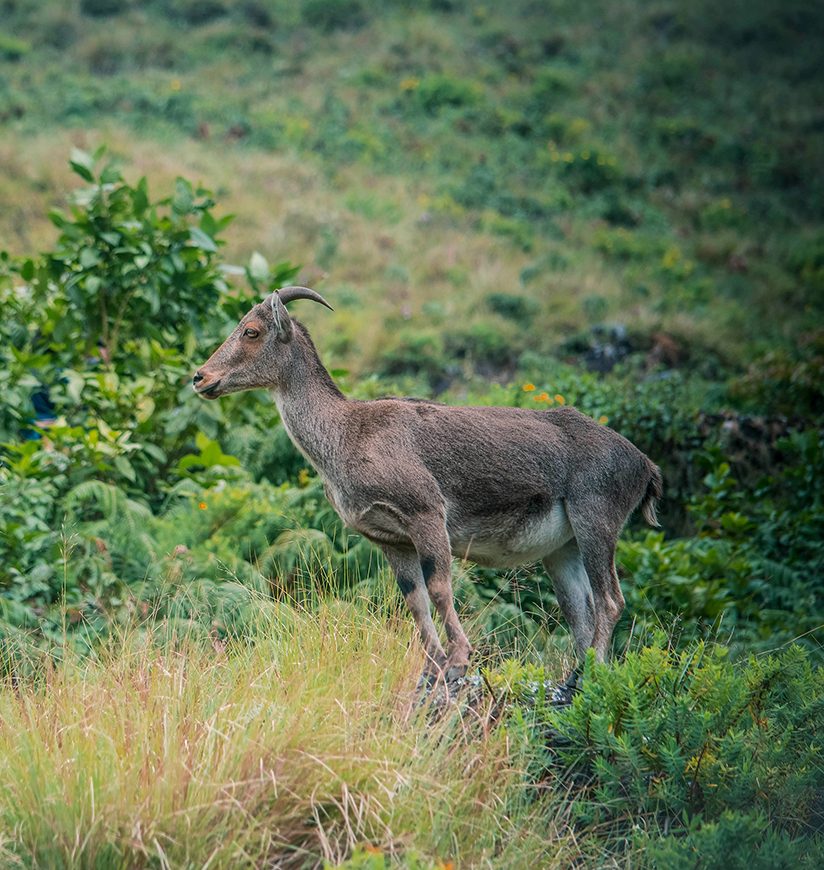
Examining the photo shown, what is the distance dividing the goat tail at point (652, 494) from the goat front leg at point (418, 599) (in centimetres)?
146

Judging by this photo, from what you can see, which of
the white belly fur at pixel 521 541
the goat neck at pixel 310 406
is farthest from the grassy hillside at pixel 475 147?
the white belly fur at pixel 521 541

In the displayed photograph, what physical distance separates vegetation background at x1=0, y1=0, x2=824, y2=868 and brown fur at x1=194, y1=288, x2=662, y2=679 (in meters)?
0.50

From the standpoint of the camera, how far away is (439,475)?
20.6ft

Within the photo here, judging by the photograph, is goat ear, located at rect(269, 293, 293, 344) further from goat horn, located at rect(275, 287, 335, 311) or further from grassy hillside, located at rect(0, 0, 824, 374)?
grassy hillside, located at rect(0, 0, 824, 374)

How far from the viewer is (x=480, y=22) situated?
39.6m

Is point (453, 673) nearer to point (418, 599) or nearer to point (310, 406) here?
point (418, 599)

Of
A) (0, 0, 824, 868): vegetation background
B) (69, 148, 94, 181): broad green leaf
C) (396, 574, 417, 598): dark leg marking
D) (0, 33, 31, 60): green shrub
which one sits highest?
(69, 148, 94, 181): broad green leaf

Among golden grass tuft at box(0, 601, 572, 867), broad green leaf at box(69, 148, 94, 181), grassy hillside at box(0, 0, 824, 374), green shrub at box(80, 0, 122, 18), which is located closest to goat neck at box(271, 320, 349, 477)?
golden grass tuft at box(0, 601, 572, 867)

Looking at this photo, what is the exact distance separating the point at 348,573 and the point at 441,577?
6.47 ft

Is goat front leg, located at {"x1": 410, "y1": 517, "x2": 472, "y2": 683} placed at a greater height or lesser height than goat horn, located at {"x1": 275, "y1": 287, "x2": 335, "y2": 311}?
lesser

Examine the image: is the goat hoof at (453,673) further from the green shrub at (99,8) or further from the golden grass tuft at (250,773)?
the green shrub at (99,8)

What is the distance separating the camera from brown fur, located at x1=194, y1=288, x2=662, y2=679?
6.10 meters

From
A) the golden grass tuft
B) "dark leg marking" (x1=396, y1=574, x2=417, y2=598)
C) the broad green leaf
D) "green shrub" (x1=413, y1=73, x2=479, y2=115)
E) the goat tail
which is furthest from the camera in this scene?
"green shrub" (x1=413, y1=73, x2=479, y2=115)

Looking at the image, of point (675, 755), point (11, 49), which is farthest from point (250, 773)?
point (11, 49)
